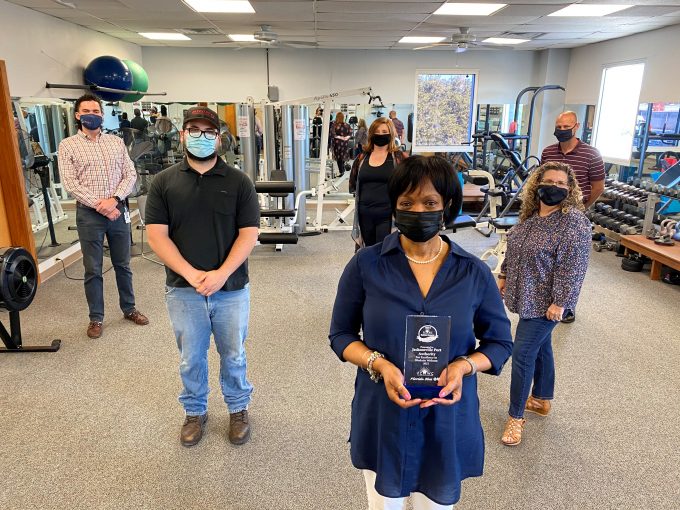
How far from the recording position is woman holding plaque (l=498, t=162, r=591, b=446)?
7.59 ft

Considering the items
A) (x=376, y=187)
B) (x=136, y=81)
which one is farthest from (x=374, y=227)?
(x=136, y=81)

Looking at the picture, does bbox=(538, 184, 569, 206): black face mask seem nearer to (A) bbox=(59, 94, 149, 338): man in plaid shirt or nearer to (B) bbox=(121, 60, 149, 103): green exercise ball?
(A) bbox=(59, 94, 149, 338): man in plaid shirt

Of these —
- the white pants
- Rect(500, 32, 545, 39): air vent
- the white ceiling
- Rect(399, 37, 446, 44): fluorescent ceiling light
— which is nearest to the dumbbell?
the white ceiling

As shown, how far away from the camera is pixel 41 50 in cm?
559

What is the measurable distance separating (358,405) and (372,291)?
0.36m

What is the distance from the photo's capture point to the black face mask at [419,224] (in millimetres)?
1285

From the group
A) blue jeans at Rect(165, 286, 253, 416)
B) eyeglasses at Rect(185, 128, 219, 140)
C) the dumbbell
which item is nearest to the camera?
eyeglasses at Rect(185, 128, 219, 140)

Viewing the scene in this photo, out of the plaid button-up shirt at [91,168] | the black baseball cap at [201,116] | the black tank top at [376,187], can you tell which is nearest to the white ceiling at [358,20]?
the plaid button-up shirt at [91,168]

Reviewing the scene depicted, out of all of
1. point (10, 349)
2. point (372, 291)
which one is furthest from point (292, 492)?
point (10, 349)

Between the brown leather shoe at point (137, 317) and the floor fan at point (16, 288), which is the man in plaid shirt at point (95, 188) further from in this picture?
the floor fan at point (16, 288)

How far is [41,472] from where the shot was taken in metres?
2.37

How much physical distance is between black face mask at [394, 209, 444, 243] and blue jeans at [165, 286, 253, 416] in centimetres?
128

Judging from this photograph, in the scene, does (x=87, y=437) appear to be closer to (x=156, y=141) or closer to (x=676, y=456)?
(x=676, y=456)

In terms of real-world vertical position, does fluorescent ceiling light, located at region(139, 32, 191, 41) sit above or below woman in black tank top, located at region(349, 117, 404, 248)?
above
